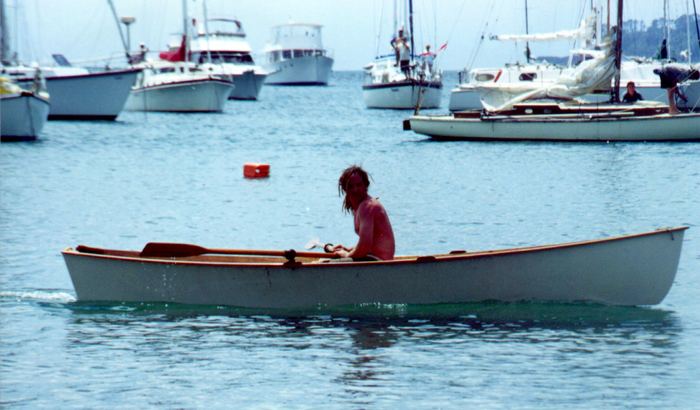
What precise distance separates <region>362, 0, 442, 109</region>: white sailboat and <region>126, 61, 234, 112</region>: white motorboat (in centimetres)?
880

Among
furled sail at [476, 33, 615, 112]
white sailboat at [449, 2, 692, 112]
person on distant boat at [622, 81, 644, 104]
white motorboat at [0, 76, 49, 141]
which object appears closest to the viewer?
person on distant boat at [622, 81, 644, 104]

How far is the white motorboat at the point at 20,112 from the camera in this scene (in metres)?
45.4

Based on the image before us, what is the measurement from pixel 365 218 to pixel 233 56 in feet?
314

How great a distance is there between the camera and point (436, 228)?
23.9 meters

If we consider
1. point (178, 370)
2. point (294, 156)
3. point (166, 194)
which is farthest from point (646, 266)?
point (294, 156)

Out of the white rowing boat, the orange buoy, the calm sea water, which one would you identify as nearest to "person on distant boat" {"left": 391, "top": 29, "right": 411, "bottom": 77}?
the calm sea water

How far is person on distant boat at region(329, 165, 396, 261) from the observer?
526 inches

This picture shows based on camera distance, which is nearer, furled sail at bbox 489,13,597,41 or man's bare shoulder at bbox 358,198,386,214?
man's bare shoulder at bbox 358,198,386,214

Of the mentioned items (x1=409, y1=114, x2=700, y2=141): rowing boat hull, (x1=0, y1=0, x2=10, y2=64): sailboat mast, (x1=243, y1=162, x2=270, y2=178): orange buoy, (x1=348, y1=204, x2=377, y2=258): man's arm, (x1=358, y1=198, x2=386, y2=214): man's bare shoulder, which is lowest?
(x1=243, y1=162, x2=270, y2=178): orange buoy

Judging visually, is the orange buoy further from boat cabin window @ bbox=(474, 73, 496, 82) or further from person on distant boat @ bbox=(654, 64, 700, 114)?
boat cabin window @ bbox=(474, 73, 496, 82)

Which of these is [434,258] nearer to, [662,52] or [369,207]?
[369,207]

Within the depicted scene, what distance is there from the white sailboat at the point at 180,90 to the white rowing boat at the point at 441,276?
6038 centimetres

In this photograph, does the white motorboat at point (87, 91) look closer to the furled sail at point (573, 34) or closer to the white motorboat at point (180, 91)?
the white motorboat at point (180, 91)

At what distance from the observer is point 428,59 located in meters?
74.7
